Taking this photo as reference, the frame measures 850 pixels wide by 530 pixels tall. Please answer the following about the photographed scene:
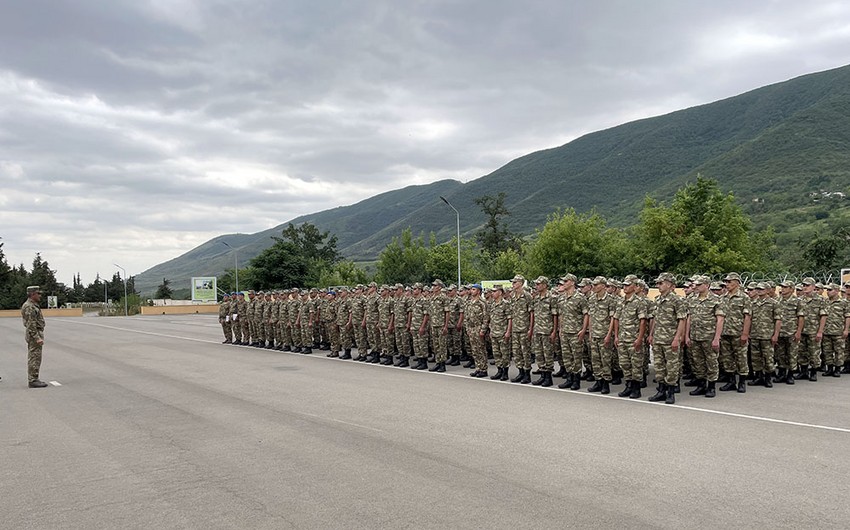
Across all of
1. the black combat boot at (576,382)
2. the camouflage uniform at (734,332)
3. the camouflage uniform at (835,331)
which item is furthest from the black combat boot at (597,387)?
the camouflage uniform at (835,331)

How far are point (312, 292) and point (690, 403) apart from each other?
13.1m

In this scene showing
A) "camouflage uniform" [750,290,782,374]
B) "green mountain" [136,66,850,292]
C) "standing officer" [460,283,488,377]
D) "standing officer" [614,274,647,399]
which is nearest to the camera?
"standing officer" [614,274,647,399]

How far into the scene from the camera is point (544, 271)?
49156 millimetres

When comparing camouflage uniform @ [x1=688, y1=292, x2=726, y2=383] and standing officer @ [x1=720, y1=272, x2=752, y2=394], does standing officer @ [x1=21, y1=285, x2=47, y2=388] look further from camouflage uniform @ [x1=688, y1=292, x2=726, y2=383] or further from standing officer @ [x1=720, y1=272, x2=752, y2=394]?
standing officer @ [x1=720, y1=272, x2=752, y2=394]

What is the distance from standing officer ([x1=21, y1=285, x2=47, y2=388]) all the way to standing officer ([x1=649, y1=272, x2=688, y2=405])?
1111 cm

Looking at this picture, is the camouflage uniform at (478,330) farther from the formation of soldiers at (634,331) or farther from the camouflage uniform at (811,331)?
the camouflage uniform at (811,331)

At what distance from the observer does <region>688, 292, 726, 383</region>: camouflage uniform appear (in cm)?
1062

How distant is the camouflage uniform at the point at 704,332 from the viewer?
10.6m

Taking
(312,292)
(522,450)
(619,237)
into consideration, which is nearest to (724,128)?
(619,237)

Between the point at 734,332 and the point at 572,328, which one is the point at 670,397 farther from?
the point at 734,332

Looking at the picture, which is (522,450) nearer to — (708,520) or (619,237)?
(708,520)

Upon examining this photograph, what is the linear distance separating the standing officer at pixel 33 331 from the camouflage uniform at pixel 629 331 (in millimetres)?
10608

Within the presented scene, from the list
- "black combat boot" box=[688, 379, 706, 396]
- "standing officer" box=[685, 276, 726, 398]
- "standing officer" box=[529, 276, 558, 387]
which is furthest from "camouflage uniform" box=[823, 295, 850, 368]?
"standing officer" box=[529, 276, 558, 387]

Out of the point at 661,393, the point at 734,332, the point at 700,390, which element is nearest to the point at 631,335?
the point at 661,393
